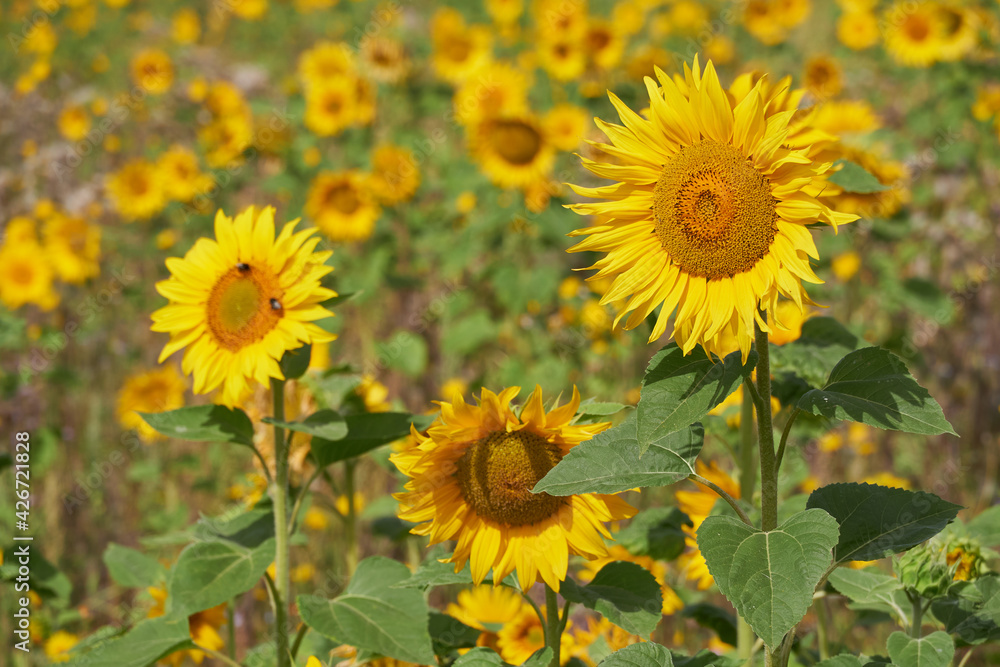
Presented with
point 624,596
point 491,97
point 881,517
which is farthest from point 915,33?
point 624,596

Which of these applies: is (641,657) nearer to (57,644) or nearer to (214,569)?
(214,569)

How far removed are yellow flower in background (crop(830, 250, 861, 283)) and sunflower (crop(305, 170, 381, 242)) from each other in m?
3.12

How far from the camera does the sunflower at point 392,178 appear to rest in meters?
5.94

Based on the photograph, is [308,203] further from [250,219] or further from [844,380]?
[844,380]

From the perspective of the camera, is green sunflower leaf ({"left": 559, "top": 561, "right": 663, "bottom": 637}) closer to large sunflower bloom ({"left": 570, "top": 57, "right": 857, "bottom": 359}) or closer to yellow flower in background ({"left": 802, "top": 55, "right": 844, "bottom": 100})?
large sunflower bloom ({"left": 570, "top": 57, "right": 857, "bottom": 359})

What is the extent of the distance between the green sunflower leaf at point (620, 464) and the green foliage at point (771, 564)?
5.1 inches

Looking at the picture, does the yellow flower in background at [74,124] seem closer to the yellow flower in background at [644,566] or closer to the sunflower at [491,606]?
the sunflower at [491,606]

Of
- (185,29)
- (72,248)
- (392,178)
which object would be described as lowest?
(72,248)

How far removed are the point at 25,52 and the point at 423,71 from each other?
901cm

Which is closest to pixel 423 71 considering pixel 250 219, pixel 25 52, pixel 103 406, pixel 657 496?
pixel 103 406

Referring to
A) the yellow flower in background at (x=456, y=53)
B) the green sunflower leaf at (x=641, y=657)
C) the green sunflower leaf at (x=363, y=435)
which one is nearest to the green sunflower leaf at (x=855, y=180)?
the green sunflower leaf at (x=641, y=657)

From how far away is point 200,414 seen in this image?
7.10 ft

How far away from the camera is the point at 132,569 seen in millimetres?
2795

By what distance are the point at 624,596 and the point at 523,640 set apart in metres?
0.79
